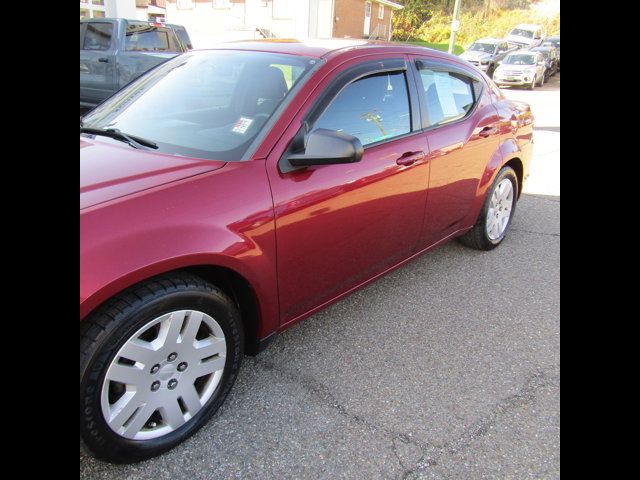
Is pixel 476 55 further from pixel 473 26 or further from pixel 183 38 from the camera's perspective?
pixel 473 26

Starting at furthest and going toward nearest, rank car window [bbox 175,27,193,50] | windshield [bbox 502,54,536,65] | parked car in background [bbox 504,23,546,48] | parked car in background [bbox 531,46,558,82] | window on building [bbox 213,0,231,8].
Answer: window on building [bbox 213,0,231,8], parked car in background [bbox 504,23,546,48], parked car in background [bbox 531,46,558,82], windshield [bbox 502,54,536,65], car window [bbox 175,27,193,50]

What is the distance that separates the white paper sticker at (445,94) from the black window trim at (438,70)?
49mm

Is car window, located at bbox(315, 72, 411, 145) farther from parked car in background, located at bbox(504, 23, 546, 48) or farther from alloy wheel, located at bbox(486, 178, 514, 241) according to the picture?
parked car in background, located at bbox(504, 23, 546, 48)

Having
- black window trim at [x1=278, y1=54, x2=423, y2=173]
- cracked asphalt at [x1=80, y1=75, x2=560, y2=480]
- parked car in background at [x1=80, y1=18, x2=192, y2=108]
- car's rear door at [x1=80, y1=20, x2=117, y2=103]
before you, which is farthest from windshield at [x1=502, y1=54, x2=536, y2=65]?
black window trim at [x1=278, y1=54, x2=423, y2=173]

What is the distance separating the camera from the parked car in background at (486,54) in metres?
23.6

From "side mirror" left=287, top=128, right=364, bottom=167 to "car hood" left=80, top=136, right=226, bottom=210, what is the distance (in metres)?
0.37

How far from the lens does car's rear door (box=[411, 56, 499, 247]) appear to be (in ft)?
10.7

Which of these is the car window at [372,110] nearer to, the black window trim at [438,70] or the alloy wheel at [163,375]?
the black window trim at [438,70]

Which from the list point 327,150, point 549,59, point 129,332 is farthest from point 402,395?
point 549,59

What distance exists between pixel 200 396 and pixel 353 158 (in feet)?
4.12

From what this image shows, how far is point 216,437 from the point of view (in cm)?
218
